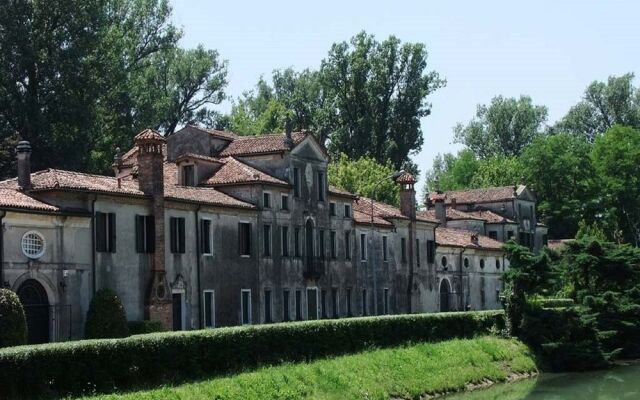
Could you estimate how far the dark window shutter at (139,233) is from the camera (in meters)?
44.2

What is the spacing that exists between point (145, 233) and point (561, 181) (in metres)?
64.2

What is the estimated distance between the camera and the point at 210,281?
4878 centimetres

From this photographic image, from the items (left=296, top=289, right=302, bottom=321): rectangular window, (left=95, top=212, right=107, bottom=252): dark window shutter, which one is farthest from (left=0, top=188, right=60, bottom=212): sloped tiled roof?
(left=296, top=289, right=302, bottom=321): rectangular window

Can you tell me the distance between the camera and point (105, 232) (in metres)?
42.5

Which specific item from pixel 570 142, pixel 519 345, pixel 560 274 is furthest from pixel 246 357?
pixel 570 142

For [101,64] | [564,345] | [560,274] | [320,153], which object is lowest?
[564,345]

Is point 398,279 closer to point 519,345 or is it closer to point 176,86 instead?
point 519,345

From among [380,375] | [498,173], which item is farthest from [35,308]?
[498,173]

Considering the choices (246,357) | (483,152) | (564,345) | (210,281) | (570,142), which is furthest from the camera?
(483,152)

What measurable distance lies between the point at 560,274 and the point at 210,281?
68.0 feet

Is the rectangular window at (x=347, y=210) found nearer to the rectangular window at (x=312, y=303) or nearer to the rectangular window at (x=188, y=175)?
the rectangular window at (x=312, y=303)

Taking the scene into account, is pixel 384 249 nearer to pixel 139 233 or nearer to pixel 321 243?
pixel 321 243

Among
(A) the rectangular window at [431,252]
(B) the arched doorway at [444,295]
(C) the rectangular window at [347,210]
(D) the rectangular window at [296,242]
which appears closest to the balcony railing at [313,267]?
(D) the rectangular window at [296,242]

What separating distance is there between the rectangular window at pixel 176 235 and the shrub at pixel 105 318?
571cm
